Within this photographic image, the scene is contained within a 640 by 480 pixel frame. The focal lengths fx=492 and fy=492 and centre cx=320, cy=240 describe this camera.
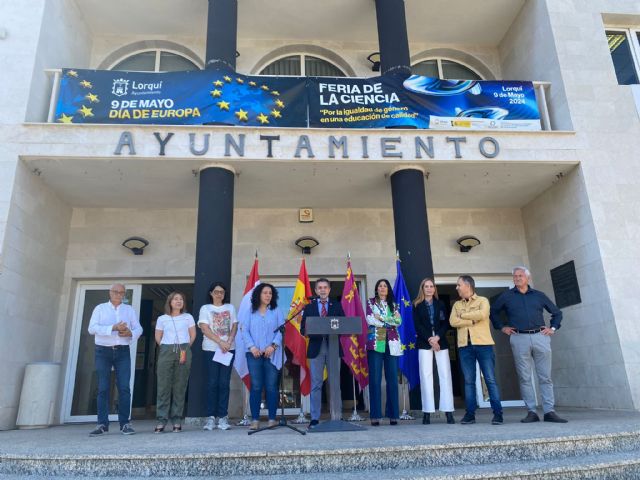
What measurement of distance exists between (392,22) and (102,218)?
6435mm

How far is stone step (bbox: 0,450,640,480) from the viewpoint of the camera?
3432 mm

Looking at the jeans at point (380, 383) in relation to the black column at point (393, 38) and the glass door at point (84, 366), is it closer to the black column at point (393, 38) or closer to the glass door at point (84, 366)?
the glass door at point (84, 366)

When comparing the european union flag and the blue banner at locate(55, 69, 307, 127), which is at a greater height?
the blue banner at locate(55, 69, 307, 127)

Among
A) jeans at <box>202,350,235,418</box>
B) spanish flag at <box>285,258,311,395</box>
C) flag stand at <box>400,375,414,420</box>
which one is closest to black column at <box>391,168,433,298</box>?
flag stand at <box>400,375,414,420</box>

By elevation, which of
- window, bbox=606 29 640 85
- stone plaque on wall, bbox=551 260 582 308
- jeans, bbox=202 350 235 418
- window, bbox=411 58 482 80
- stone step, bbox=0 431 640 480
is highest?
Answer: window, bbox=411 58 482 80

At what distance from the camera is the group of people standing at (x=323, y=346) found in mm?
5742

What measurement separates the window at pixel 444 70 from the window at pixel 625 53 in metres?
2.57

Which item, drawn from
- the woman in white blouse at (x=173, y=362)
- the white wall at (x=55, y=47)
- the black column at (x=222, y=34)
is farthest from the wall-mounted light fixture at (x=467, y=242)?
the white wall at (x=55, y=47)

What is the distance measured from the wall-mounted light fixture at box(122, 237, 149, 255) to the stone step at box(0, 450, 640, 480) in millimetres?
5435

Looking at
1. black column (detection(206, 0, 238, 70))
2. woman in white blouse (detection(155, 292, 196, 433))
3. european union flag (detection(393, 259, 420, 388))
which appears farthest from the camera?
black column (detection(206, 0, 238, 70))

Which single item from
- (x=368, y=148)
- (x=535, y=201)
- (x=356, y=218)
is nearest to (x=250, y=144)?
(x=368, y=148)

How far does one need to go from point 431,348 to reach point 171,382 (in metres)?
3.22

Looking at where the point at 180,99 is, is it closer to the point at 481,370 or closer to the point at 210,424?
the point at 210,424

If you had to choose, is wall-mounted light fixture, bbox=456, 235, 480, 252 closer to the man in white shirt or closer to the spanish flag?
the spanish flag
